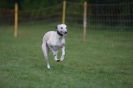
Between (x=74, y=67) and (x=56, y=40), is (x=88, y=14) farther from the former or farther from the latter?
(x=56, y=40)

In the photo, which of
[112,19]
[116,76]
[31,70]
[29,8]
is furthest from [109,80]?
[29,8]

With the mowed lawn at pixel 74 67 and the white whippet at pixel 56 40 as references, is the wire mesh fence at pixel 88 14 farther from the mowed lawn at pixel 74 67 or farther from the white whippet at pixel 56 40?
the white whippet at pixel 56 40

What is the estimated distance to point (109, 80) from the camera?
957 cm

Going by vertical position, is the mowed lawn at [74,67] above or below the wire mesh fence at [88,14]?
below

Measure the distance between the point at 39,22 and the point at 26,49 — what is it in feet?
49.6

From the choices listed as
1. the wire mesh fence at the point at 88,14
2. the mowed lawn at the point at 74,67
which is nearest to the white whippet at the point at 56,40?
the mowed lawn at the point at 74,67

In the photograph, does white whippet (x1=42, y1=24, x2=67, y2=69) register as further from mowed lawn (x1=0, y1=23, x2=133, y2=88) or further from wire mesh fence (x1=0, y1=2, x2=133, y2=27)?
wire mesh fence (x1=0, y1=2, x2=133, y2=27)

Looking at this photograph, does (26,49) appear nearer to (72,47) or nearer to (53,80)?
(72,47)

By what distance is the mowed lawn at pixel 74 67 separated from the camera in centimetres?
923

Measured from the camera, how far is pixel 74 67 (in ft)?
38.4

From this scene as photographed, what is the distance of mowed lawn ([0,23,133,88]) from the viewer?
923cm

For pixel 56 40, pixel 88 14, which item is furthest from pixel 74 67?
pixel 88 14

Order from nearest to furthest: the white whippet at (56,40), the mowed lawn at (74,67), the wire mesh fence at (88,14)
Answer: the mowed lawn at (74,67) < the white whippet at (56,40) < the wire mesh fence at (88,14)

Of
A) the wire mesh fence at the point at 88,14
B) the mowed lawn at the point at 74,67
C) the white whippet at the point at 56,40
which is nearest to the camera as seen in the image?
the mowed lawn at the point at 74,67
